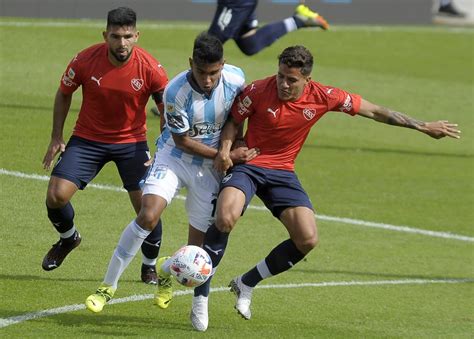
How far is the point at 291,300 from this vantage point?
1120 centimetres

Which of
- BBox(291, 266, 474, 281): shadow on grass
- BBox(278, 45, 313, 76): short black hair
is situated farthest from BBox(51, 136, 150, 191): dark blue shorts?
BBox(291, 266, 474, 281): shadow on grass

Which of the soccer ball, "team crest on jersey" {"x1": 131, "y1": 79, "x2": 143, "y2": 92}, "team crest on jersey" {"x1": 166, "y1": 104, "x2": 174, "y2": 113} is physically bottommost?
the soccer ball

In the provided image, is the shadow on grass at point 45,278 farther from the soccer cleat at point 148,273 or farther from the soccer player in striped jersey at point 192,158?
the soccer player in striped jersey at point 192,158

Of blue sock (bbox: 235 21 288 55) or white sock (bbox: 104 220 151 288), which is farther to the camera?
blue sock (bbox: 235 21 288 55)

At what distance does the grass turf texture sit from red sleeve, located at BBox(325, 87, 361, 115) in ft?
6.45

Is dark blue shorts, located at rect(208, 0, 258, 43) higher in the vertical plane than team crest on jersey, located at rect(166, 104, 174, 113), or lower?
lower

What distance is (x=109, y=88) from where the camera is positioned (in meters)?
10.4

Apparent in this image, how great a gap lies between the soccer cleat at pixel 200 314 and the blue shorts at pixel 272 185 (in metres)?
0.98

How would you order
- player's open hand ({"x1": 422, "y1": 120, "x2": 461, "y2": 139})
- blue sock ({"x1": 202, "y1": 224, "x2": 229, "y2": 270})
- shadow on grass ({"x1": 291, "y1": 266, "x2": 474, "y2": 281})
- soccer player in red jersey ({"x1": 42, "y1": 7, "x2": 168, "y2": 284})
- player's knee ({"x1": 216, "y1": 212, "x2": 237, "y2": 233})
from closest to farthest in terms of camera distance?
player's knee ({"x1": 216, "y1": 212, "x2": 237, "y2": 233})
blue sock ({"x1": 202, "y1": 224, "x2": 229, "y2": 270})
player's open hand ({"x1": 422, "y1": 120, "x2": 461, "y2": 139})
soccer player in red jersey ({"x1": 42, "y1": 7, "x2": 168, "y2": 284})
shadow on grass ({"x1": 291, "y1": 266, "x2": 474, "y2": 281})

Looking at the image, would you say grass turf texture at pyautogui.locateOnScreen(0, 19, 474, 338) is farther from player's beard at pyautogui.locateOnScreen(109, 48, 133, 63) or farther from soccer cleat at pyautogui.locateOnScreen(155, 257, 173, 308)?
player's beard at pyautogui.locateOnScreen(109, 48, 133, 63)

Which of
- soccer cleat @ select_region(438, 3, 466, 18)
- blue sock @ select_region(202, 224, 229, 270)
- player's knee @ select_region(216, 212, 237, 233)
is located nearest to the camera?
player's knee @ select_region(216, 212, 237, 233)

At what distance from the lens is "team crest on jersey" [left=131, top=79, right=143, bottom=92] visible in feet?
34.2

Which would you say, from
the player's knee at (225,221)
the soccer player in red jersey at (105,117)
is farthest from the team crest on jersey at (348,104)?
the soccer player in red jersey at (105,117)

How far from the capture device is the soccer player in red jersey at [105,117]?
10.4 meters
